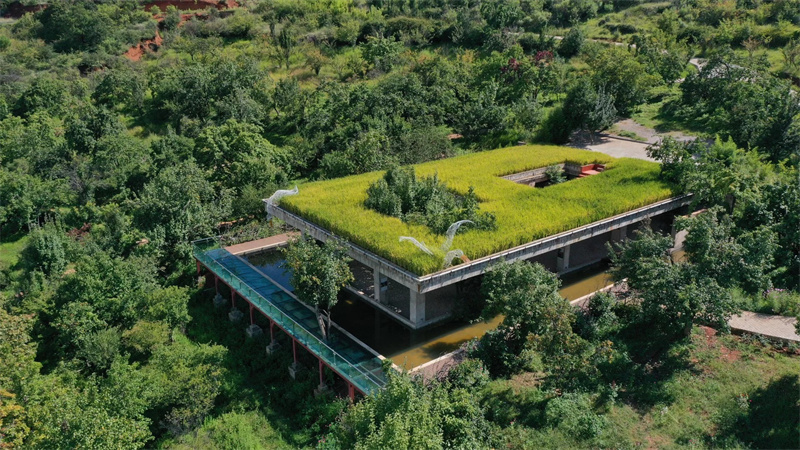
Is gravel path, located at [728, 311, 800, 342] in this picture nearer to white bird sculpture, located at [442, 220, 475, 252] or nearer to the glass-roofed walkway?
white bird sculpture, located at [442, 220, 475, 252]

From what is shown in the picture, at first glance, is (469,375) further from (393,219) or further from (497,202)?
(497,202)

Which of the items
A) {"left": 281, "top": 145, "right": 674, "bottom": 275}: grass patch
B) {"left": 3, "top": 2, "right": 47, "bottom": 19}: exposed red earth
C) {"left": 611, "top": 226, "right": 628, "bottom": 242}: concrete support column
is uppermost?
{"left": 3, "top": 2, "right": 47, "bottom": 19}: exposed red earth

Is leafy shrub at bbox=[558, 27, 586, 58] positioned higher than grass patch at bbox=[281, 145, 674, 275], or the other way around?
leafy shrub at bbox=[558, 27, 586, 58]

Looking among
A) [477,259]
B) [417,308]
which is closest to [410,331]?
[417,308]

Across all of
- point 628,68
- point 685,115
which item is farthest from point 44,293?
point 685,115

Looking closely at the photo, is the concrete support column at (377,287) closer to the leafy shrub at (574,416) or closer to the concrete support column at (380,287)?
the concrete support column at (380,287)

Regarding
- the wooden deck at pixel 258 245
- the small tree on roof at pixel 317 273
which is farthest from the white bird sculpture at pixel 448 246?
the wooden deck at pixel 258 245

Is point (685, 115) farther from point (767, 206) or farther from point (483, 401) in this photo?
→ point (483, 401)

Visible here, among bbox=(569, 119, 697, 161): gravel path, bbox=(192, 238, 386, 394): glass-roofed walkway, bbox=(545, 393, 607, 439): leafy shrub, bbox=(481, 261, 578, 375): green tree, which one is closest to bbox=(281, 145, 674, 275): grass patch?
bbox=(481, 261, 578, 375): green tree

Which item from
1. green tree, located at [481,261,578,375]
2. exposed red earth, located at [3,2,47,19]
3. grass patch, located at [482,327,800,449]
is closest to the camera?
grass patch, located at [482,327,800,449]
